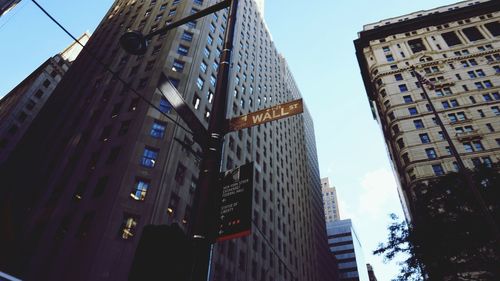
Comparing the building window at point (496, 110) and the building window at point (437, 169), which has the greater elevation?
the building window at point (496, 110)

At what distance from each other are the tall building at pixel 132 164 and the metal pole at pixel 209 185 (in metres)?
2.99

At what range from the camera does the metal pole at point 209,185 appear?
364cm

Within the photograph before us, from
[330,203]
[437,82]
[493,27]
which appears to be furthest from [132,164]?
[330,203]

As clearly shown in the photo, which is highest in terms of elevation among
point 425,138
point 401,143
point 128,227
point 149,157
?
point 401,143

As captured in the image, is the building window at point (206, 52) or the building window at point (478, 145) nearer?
the building window at point (206, 52)

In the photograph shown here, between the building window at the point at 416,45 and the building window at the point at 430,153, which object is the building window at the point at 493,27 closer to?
the building window at the point at 416,45

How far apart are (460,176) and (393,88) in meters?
42.7

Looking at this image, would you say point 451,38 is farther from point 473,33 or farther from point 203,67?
point 203,67

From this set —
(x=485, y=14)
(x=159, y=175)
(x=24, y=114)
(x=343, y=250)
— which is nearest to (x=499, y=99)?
(x=485, y=14)

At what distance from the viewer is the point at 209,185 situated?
4.31m

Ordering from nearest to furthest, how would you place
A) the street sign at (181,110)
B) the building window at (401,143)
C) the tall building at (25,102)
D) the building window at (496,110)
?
1. the street sign at (181,110)
2. the building window at (496,110)
3. the building window at (401,143)
4. the tall building at (25,102)

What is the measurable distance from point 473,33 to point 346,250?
75.2 m

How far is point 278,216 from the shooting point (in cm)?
4781

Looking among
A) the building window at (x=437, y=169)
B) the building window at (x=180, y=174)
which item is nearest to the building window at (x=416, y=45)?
the building window at (x=437, y=169)
